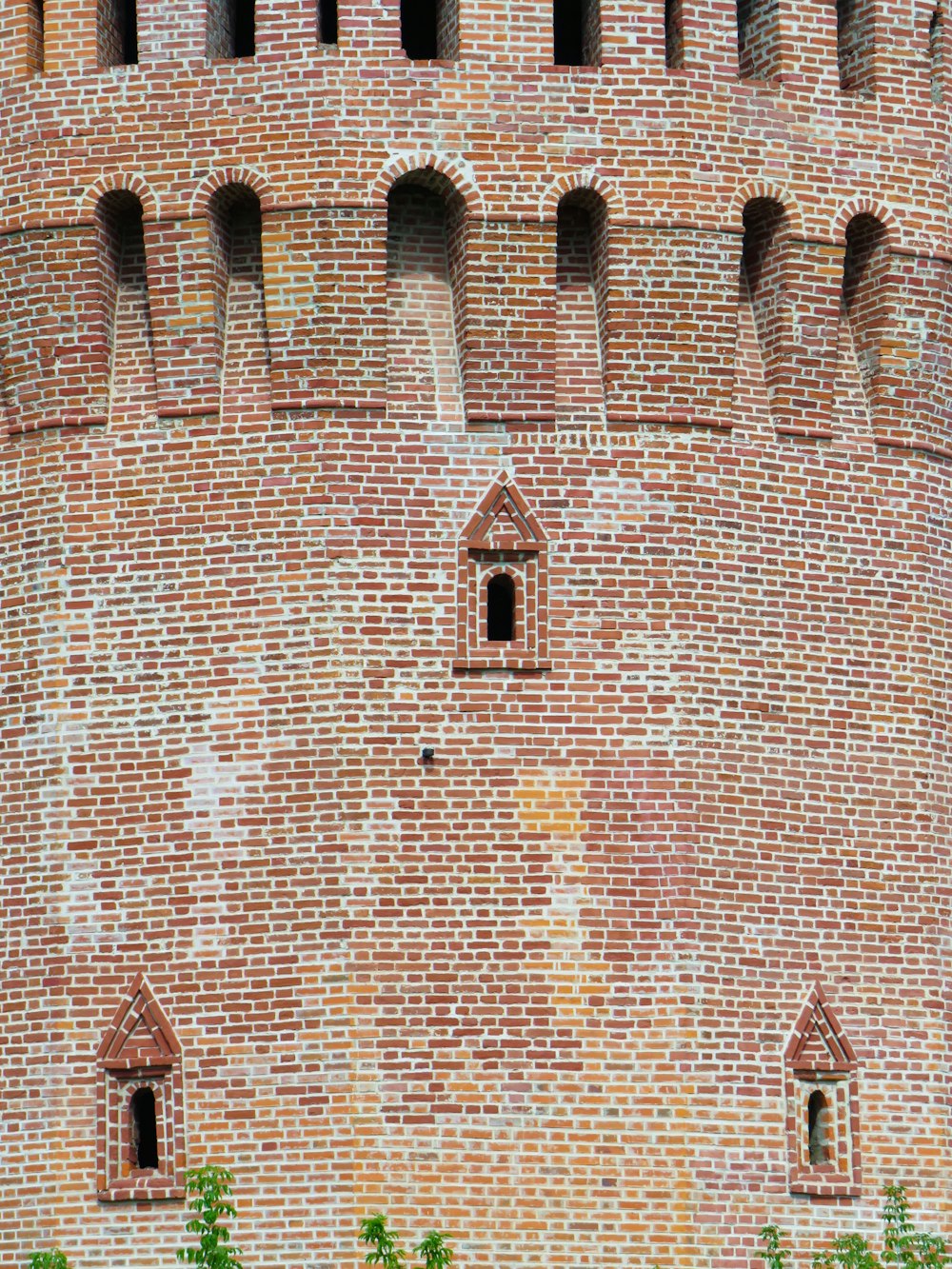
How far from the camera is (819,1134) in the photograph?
25.5 meters

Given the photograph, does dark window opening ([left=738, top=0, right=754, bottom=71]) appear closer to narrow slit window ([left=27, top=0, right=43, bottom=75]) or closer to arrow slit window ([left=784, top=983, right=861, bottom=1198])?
narrow slit window ([left=27, top=0, right=43, bottom=75])

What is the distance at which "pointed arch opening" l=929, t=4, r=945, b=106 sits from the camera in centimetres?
2800

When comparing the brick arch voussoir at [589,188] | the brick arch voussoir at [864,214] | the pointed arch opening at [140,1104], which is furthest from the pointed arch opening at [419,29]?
the pointed arch opening at [140,1104]

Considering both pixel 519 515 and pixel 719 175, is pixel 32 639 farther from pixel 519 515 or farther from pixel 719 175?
pixel 719 175

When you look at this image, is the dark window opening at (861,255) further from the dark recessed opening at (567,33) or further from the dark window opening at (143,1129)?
the dark window opening at (143,1129)

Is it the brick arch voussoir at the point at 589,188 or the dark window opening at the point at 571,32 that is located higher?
the dark window opening at the point at 571,32

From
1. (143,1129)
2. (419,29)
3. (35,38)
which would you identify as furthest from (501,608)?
(35,38)

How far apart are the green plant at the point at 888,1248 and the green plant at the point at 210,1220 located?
158 inches

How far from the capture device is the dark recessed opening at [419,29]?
1114 inches

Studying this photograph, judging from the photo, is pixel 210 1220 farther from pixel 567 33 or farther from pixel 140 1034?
pixel 567 33

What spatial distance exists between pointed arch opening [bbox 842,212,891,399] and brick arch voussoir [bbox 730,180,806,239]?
0.58 meters

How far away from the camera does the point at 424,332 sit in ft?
86.3

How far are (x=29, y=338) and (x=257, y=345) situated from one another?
6.34 ft

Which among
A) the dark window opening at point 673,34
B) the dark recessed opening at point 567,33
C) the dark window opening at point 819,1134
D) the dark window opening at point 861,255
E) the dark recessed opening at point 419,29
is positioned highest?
the dark recessed opening at point 419,29
